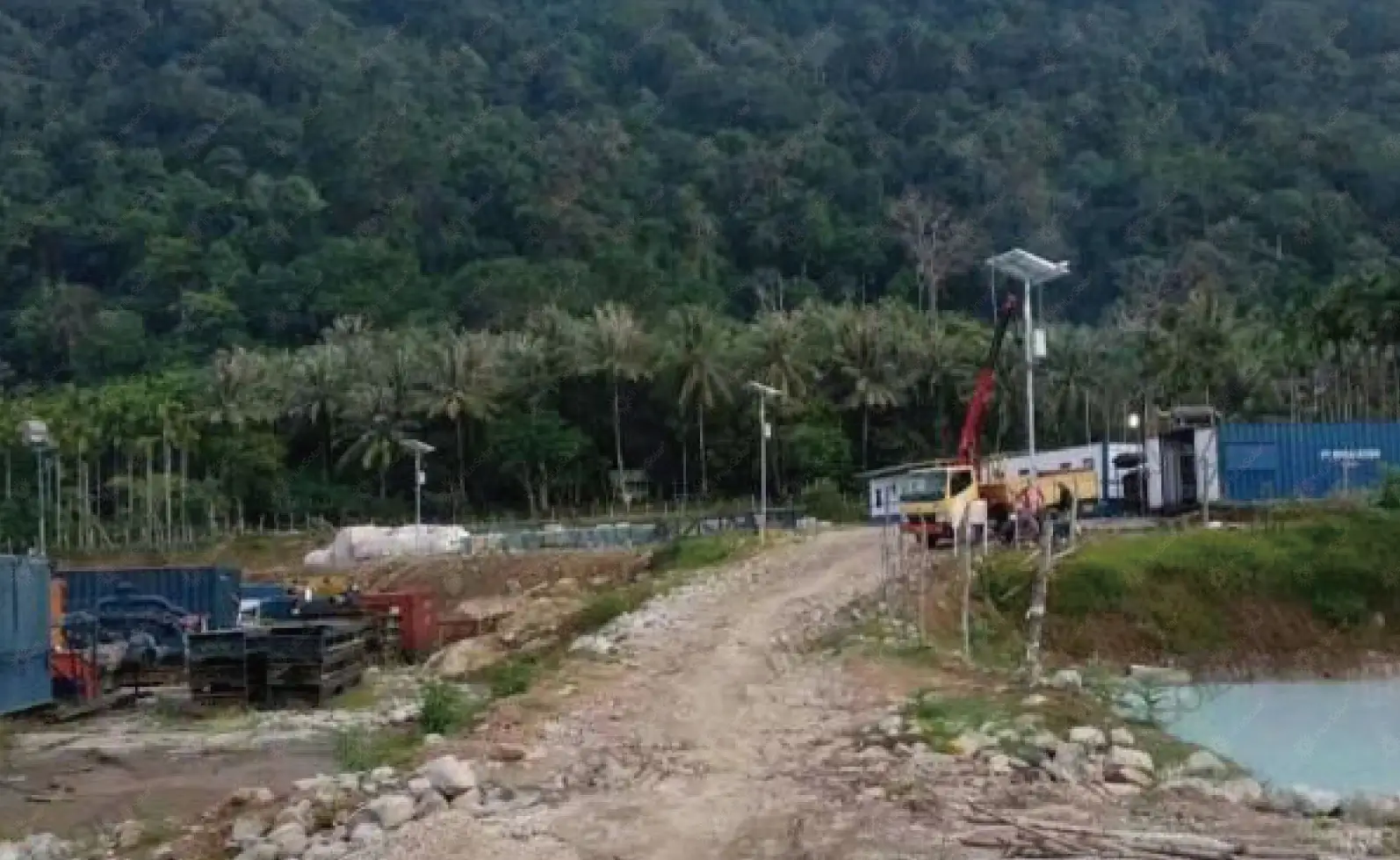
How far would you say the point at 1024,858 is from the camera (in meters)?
9.57

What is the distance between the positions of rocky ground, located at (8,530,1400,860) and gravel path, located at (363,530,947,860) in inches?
1.2

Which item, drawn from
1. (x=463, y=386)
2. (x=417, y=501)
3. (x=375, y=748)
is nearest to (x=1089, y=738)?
(x=375, y=748)

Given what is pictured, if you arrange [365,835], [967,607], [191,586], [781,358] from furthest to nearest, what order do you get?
[781,358] < [191,586] < [967,607] < [365,835]

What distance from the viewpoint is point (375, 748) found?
16.2 m

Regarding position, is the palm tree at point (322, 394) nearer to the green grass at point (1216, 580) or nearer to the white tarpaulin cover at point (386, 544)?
the white tarpaulin cover at point (386, 544)

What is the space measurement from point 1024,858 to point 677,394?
220ft

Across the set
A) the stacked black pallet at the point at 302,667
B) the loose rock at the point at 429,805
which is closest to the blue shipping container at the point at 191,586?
the stacked black pallet at the point at 302,667

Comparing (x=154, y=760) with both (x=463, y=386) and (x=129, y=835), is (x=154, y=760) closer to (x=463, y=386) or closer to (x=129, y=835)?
(x=129, y=835)

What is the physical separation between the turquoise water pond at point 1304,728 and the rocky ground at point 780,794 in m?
2.42

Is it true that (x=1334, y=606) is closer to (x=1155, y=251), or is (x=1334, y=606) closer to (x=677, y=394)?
(x=677, y=394)

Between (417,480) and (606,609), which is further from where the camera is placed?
(417,480)

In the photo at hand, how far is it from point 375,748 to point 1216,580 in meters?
18.5

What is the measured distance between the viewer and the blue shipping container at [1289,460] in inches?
1679

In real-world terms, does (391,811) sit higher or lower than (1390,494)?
lower
